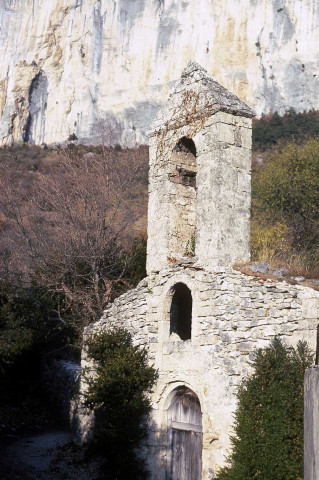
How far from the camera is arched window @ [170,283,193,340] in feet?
33.4

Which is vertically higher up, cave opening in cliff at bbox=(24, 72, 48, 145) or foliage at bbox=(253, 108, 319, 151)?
cave opening in cliff at bbox=(24, 72, 48, 145)

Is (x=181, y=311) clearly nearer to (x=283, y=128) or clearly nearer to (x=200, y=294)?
(x=200, y=294)

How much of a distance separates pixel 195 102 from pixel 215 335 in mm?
4141

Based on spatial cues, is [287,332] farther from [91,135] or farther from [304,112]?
[91,135]

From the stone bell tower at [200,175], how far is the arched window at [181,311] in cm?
75

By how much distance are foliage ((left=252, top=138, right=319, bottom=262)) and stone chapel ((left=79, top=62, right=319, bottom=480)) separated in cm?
916

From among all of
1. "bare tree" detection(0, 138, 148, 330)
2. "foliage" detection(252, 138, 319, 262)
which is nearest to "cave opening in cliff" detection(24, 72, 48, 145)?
"bare tree" detection(0, 138, 148, 330)

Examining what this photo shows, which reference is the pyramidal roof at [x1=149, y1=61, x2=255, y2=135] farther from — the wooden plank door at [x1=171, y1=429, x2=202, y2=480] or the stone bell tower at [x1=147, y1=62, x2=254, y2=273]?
the wooden plank door at [x1=171, y1=429, x2=202, y2=480]

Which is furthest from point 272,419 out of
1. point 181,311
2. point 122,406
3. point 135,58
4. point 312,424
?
point 135,58

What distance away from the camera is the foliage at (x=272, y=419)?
281 inches

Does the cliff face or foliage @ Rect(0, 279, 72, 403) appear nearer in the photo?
foliage @ Rect(0, 279, 72, 403)

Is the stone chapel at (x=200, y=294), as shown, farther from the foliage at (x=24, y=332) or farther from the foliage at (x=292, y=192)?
the foliage at (x=292, y=192)

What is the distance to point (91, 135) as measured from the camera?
161 ft

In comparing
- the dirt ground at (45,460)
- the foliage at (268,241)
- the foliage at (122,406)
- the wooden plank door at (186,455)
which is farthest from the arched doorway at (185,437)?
the foliage at (268,241)
